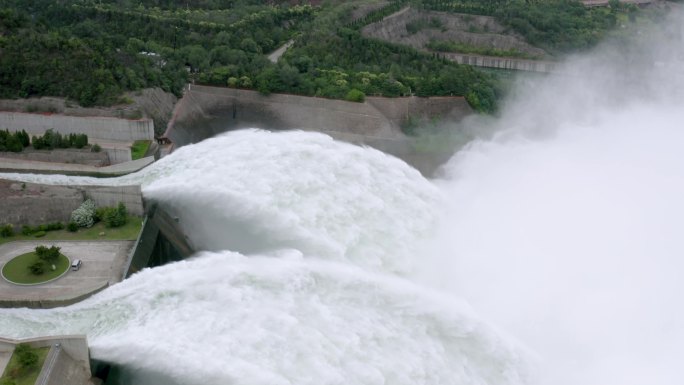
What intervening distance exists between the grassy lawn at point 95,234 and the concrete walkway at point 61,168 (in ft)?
10.1

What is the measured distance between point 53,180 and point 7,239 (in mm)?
2805

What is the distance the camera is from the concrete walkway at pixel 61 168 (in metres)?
22.2

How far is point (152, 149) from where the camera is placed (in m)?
25.0

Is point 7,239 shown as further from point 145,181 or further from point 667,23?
point 667,23

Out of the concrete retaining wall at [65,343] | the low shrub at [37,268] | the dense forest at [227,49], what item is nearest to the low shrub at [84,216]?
the low shrub at [37,268]

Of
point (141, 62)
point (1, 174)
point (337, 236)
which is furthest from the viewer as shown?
point (141, 62)

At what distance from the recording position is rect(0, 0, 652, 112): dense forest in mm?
27609

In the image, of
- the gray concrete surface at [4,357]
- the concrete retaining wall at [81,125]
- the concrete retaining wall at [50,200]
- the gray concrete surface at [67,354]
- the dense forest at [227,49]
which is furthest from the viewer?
the dense forest at [227,49]

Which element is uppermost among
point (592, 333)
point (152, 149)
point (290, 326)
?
point (152, 149)

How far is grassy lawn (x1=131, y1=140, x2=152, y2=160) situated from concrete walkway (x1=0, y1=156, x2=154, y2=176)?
722 millimetres

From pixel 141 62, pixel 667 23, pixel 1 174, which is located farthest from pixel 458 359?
pixel 667 23

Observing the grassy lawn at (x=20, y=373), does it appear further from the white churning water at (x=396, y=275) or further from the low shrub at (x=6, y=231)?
the low shrub at (x=6, y=231)

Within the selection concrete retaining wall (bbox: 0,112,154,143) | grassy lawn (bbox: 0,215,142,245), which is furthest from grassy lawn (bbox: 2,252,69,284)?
concrete retaining wall (bbox: 0,112,154,143)

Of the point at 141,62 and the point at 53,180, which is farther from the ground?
the point at 141,62
